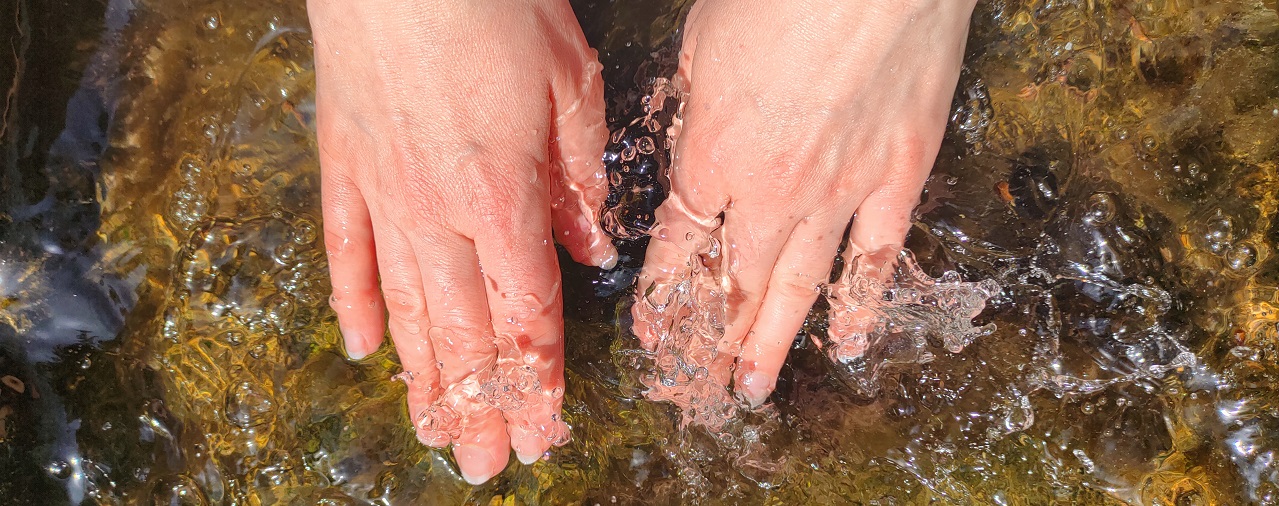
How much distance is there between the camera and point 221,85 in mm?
1679

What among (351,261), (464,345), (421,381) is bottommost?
(421,381)

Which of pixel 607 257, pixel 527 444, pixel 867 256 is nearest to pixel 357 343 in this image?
pixel 527 444

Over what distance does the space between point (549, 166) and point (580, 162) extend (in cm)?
6

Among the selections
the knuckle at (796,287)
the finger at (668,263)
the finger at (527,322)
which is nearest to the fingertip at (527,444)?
the finger at (527,322)

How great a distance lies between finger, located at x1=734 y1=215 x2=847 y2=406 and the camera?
1.46 meters

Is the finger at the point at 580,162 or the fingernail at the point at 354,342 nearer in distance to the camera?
the finger at the point at 580,162

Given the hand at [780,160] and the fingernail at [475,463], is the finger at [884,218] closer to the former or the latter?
the hand at [780,160]

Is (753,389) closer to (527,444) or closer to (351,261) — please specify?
(527,444)

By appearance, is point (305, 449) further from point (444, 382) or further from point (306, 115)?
point (306, 115)

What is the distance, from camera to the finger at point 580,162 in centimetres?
138

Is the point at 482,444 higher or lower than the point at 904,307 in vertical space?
lower

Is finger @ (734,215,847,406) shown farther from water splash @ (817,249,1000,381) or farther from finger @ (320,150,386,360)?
finger @ (320,150,386,360)

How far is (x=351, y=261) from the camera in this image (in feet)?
4.97

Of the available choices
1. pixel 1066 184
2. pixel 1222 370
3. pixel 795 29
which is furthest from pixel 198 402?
pixel 1222 370
